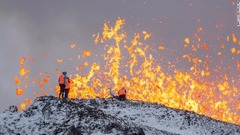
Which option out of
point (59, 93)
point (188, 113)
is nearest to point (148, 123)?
point (188, 113)

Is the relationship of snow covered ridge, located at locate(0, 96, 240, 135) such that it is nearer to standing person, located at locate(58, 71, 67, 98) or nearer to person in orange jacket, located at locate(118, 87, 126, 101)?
standing person, located at locate(58, 71, 67, 98)

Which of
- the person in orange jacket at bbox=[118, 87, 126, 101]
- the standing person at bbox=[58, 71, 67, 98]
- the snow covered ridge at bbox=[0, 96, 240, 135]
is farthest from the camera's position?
the person in orange jacket at bbox=[118, 87, 126, 101]

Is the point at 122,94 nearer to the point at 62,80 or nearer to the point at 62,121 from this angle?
the point at 62,80

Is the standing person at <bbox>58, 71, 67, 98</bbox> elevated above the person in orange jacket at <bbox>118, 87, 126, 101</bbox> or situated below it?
above

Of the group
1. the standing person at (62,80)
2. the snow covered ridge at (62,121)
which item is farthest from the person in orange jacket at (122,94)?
the snow covered ridge at (62,121)

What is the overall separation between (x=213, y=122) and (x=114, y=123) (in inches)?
581

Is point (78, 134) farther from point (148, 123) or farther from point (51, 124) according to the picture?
point (148, 123)

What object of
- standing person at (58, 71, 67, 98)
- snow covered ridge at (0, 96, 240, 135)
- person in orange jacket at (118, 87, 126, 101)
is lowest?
snow covered ridge at (0, 96, 240, 135)

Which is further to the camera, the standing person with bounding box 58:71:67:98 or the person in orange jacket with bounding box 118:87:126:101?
the person in orange jacket with bounding box 118:87:126:101

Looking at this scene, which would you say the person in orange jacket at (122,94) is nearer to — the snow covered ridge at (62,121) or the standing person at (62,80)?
the standing person at (62,80)

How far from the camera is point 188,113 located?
33.1 metres

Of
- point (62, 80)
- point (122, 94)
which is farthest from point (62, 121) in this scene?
point (122, 94)

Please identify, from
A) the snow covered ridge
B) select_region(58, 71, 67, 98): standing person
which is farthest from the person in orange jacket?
the snow covered ridge

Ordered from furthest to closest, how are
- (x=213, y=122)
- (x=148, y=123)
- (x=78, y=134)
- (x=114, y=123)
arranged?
(x=213, y=122) → (x=148, y=123) → (x=114, y=123) → (x=78, y=134)
